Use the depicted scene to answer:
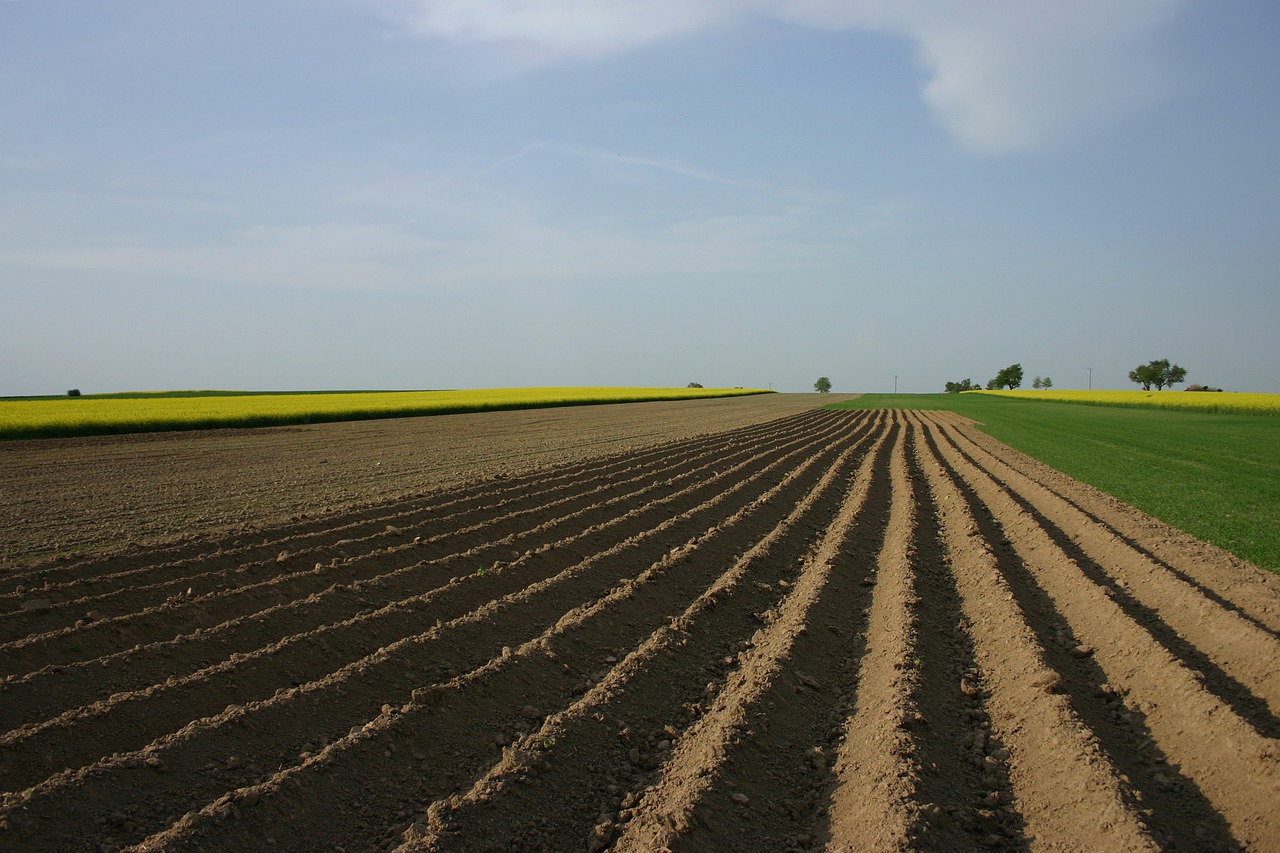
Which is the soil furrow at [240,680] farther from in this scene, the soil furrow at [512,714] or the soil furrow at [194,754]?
the soil furrow at [512,714]

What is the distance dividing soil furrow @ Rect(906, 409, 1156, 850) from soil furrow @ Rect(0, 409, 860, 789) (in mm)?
3402

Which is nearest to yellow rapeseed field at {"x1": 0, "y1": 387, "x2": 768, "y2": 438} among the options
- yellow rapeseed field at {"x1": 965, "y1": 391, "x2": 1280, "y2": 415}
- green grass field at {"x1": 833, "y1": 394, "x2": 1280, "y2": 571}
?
green grass field at {"x1": 833, "y1": 394, "x2": 1280, "y2": 571}

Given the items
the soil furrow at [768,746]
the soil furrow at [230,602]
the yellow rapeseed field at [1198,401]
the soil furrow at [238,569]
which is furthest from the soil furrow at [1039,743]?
the yellow rapeseed field at [1198,401]

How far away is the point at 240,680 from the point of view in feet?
15.9

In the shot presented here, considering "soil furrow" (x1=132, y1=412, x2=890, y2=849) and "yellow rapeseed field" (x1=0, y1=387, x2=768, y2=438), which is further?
"yellow rapeseed field" (x1=0, y1=387, x2=768, y2=438)

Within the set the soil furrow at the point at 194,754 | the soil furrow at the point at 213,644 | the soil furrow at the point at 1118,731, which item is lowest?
the soil furrow at the point at 1118,731

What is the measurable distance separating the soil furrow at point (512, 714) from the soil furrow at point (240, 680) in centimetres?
64

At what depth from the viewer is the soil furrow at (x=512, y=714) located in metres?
3.46

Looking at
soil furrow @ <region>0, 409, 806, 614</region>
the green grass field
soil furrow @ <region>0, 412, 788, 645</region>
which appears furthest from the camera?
the green grass field

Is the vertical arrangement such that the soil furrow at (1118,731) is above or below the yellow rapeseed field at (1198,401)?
below

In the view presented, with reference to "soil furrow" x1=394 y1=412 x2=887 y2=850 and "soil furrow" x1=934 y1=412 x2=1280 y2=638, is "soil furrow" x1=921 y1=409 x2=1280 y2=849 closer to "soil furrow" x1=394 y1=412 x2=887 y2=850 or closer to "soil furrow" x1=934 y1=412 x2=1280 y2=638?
"soil furrow" x1=934 y1=412 x2=1280 y2=638

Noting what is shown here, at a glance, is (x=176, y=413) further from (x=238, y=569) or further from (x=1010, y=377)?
(x=1010, y=377)

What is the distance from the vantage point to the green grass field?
30.7ft

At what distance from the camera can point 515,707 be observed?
464 cm
